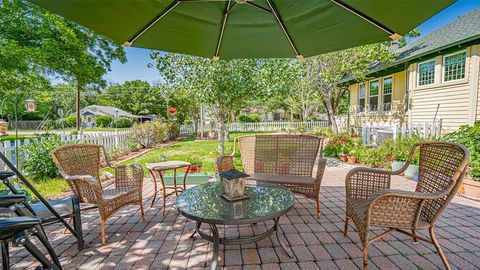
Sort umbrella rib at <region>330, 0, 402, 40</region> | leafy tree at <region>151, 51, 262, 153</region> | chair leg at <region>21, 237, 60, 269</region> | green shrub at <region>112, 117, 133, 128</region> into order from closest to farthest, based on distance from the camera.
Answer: chair leg at <region>21, 237, 60, 269</region> < umbrella rib at <region>330, 0, 402, 40</region> < leafy tree at <region>151, 51, 262, 153</region> < green shrub at <region>112, 117, 133, 128</region>

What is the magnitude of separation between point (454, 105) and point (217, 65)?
6788mm

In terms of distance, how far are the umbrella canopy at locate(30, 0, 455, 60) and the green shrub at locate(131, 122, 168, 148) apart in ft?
23.0

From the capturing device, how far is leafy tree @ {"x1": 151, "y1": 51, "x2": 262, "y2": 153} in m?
5.78

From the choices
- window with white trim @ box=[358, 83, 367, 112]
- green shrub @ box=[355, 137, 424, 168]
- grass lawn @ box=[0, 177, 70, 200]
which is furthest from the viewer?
window with white trim @ box=[358, 83, 367, 112]

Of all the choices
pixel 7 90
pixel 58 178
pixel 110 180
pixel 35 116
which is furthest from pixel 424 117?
pixel 35 116

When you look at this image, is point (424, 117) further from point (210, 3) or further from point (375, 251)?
point (210, 3)

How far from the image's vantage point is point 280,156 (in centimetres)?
366

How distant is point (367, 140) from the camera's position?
27.8 ft

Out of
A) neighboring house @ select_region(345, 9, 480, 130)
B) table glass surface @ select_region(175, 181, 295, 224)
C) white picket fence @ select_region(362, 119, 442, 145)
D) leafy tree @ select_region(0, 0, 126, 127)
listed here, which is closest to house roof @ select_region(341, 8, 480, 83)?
neighboring house @ select_region(345, 9, 480, 130)

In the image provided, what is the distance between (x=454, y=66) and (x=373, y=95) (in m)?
3.95

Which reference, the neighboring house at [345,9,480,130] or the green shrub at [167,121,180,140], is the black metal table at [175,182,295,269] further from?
the green shrub at [167,121,180,140]

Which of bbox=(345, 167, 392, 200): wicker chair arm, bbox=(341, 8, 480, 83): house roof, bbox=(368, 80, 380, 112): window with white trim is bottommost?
bbox=(345, 167, 392, 200): wicker chair arm

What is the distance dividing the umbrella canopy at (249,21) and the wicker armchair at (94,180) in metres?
1.44

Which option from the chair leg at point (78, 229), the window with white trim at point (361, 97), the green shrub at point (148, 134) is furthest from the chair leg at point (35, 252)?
the window with white trim at point (361, 97)
